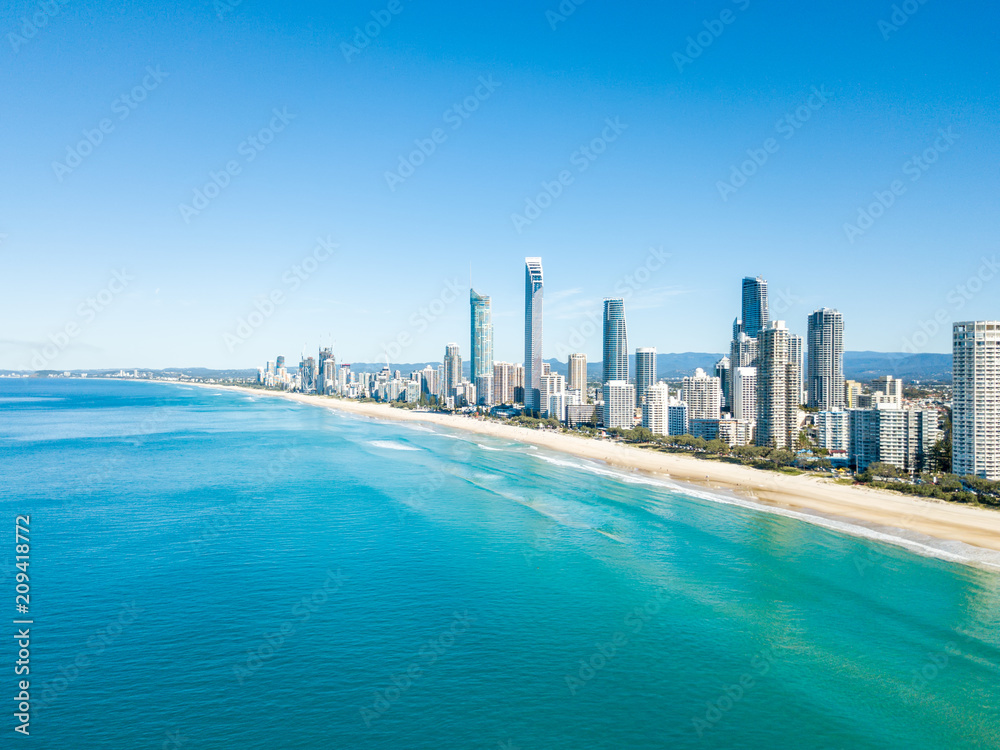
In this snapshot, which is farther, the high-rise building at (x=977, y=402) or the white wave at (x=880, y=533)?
the high-rise building at (x=977, y=402)

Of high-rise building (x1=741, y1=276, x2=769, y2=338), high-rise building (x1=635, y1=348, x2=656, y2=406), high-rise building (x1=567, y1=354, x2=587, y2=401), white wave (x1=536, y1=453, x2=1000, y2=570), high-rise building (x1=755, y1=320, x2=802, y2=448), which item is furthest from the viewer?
high-rise building (x1=741, y1=276, x2=769, y2=338)

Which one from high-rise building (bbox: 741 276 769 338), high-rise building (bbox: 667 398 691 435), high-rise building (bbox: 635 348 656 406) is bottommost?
high-rise building (bbox: 667 398 691 435)

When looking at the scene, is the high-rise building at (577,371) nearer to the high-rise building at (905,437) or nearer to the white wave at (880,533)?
the high-rise building at (905,437)

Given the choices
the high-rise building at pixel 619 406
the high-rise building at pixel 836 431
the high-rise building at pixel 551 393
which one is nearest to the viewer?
the high-rise building at pixel 836 431

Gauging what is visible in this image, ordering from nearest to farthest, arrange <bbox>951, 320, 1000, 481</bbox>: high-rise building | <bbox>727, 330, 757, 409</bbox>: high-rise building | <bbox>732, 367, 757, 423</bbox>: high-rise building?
1. <bbox>951, 320, 1000, 481</bbox>: high-rise building
2. <bbox>732, 367, 757, 423</bbox>: high-rise building
3. <bbox>727, 330, 757, 409</bbox>: high-rise building

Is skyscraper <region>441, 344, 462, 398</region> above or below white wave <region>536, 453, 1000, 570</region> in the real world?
above

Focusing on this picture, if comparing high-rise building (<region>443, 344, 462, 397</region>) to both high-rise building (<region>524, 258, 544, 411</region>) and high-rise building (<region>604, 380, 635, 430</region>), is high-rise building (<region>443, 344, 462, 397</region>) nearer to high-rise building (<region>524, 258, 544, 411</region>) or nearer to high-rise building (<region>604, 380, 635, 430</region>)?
high-rise building (<region>524, 258, 544, 411</region>)

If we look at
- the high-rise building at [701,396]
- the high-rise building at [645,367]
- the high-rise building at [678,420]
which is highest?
the high-rise building at [645,367]

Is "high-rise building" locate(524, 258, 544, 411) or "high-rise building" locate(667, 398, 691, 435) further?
"high-rise building" locate(524, 258, 544, 411)

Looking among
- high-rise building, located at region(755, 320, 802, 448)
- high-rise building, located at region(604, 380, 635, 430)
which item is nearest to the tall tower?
high-rise building, located at region(604, 380, 635, 430)

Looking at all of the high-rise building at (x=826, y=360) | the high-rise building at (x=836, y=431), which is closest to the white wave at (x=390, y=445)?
the high-rise building at (x=836, y=431)
